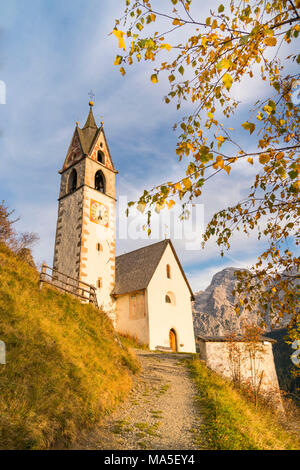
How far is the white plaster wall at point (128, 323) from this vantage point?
70.1 ft

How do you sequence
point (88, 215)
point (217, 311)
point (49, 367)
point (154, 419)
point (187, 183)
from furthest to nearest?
point (217, 311) < point (88, 215) < point (154, 419) < point (49, 367) < point (187, 183)

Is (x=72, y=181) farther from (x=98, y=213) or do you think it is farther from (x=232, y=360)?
(x=232, y=360)

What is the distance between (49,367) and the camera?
7.56 m

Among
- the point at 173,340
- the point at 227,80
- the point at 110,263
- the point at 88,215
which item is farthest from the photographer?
the point at 110,263

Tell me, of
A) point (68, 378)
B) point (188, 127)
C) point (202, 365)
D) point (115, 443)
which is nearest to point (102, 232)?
point (202, 365)

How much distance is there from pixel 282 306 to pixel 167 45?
4.24m

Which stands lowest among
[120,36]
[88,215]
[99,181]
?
[120,36]

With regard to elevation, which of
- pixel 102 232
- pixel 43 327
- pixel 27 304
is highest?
pixel 102 232

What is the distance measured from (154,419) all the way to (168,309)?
15.9 metres

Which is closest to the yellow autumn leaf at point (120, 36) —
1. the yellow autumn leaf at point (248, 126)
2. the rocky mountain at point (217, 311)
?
the yellow autumn leaf at point (248, 126)

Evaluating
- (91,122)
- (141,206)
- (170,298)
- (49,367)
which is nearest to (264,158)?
(141,206)

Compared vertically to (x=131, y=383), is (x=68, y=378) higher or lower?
higher
